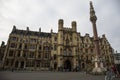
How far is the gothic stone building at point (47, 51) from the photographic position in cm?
4328

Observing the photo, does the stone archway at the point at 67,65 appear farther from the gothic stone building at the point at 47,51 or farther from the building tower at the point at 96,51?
the building tower at the point at 96,51

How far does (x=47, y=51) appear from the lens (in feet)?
154

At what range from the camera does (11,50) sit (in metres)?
44.2

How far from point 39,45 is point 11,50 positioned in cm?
1166

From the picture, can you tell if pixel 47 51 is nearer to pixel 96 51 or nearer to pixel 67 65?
pixel 67 65

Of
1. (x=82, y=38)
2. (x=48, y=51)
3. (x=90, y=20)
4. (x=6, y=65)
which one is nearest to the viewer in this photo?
(x=90, y=20)

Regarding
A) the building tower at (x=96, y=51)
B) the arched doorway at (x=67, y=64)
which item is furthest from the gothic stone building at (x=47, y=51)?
the building tower at (x=96, y=51)

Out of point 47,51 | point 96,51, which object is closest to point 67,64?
point 47,51

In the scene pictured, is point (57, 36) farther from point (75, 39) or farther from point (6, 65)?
point (6, 65)

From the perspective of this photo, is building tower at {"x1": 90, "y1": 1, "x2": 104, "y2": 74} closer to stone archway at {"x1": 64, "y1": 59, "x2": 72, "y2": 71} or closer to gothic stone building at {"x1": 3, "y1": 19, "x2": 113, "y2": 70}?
gothic stone building at {"x1": 3, "y1": 19, "x2": 113, "y2": 70}

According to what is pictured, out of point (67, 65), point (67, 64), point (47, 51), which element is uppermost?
point (47, 51)

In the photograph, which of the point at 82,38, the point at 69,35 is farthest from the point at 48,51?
the point at 82,38

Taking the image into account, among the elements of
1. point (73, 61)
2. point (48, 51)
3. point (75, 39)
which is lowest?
point (73, 61)

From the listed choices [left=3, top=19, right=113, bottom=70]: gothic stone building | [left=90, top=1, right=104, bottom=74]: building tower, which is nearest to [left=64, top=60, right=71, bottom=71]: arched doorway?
[left=3, top=19, right=113, bottom=70]: gothic stone building
